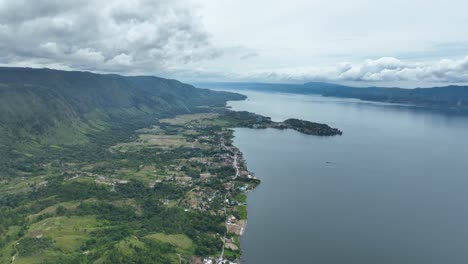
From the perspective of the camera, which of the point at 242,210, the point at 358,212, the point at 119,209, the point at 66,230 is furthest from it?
the point at 242,210

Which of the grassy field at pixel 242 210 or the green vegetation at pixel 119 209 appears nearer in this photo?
the green vegetation at pixel 119 209

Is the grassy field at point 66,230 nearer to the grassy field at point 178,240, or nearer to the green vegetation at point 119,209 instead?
the green vegetation at point 119,209

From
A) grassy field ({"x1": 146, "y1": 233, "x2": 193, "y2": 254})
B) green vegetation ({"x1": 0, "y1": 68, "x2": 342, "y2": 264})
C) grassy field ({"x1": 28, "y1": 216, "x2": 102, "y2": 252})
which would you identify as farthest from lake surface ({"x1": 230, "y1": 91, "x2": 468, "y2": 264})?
grassy field ({"x1": 28, "y1": 216, "x2": 102, "y2": 252})

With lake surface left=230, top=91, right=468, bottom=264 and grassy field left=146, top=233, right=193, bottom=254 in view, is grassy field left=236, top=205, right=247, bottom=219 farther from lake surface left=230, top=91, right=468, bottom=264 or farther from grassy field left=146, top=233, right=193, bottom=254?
grassy field left=146, top=233, right=193, bottom=254

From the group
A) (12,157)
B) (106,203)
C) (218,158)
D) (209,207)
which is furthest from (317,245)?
(12,157)

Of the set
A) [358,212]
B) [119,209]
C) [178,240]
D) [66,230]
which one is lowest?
[178,240]

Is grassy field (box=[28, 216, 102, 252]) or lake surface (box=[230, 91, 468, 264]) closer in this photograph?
grassy field (box=[28, 216, 102, 252])

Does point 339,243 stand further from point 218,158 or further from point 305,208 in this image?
point 218,158

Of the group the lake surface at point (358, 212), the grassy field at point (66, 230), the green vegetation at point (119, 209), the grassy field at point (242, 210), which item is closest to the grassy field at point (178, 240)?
the green vegetation at point (119, 209)

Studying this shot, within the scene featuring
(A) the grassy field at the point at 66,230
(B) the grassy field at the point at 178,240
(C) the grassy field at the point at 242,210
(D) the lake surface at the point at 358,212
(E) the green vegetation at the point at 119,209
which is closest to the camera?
(E) the green vegetation at the point at 119,209

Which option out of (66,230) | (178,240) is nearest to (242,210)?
(178,240)

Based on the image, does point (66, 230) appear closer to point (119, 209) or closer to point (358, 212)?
point (119, 209)
